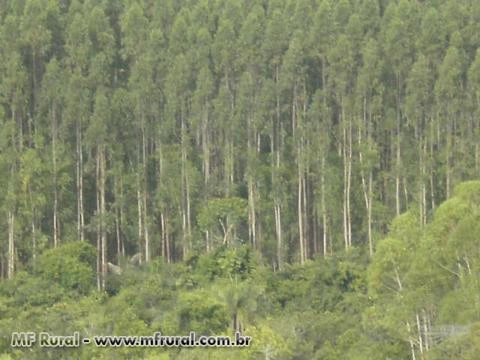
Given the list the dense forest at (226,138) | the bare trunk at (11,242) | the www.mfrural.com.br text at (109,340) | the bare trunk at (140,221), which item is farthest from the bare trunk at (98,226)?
the www.mfrural.com.br text at (109,340)

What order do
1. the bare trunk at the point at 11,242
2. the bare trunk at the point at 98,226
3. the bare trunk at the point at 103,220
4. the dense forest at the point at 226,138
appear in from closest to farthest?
the bare trunk at the point at 98,226 → the bare trunk at the point at 11,242 → the dense forest at the point at 226,138 → the bare trunk at the point at 103,220

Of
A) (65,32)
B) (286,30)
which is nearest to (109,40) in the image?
(65,32)

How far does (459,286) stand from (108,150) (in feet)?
82.7

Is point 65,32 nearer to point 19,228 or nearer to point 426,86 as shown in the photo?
point 19,228

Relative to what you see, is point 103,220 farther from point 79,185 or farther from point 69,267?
point 69,267

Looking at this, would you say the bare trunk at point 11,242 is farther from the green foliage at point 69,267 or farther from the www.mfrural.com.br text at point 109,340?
the www.mfrural.com.br text at point 109,340

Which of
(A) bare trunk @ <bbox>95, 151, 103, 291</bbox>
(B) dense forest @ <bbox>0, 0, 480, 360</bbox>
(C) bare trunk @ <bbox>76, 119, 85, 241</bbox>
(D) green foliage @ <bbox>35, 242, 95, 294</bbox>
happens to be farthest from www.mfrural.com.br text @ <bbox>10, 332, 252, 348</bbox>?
(C) bare trunk @ <bbox>76, 119, 85, 241</bbox>

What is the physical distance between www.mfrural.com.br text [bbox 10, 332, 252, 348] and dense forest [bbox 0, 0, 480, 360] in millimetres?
8172

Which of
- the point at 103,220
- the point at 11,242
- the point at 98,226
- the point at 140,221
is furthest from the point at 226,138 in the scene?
the point at 11,242

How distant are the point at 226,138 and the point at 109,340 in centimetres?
1721

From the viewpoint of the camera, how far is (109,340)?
40.8 meters

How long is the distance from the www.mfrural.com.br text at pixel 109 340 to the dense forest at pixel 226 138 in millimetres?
8172

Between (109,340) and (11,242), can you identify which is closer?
(109,340)

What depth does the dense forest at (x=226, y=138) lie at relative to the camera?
5341 cm
